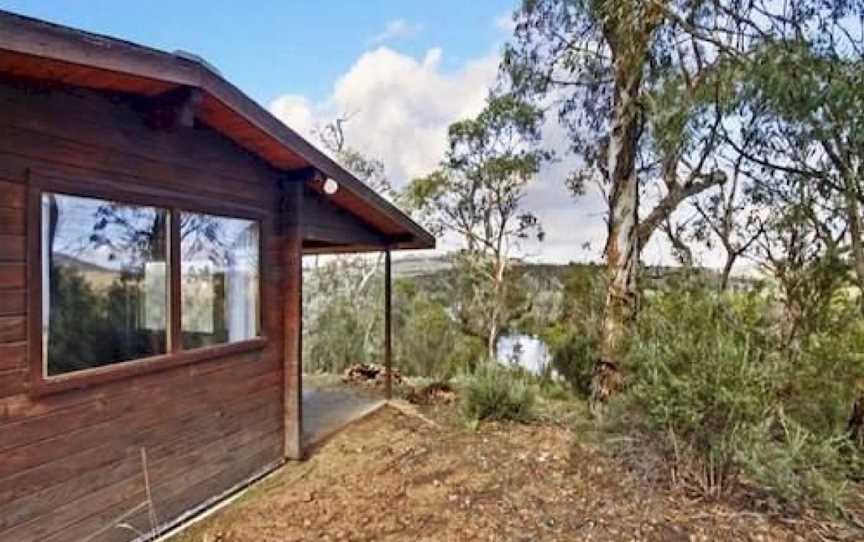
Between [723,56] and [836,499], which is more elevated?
[723,56]

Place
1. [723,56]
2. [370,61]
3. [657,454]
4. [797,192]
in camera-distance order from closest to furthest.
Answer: [657,454], [723,56], [797,192], [370,61]

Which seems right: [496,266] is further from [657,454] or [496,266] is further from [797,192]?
[657,454]

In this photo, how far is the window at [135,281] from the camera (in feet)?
11.9

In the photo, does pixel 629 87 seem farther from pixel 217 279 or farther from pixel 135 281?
pixel 135 281

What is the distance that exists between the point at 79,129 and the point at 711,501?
5082 mm

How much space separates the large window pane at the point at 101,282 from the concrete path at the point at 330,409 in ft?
8.59

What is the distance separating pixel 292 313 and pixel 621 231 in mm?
4057

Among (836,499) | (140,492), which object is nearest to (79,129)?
(140,492)

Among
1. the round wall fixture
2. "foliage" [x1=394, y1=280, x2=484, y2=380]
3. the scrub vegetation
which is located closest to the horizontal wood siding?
the round wall fixture

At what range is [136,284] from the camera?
4.27 m

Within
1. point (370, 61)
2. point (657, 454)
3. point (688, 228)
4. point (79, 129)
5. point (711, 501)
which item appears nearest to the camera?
point (79, 129)

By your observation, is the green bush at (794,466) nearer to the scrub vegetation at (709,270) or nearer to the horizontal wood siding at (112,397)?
the scrub vegetation at (709,270)

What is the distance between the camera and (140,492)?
4176mm

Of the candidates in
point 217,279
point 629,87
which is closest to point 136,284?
point 217,279
